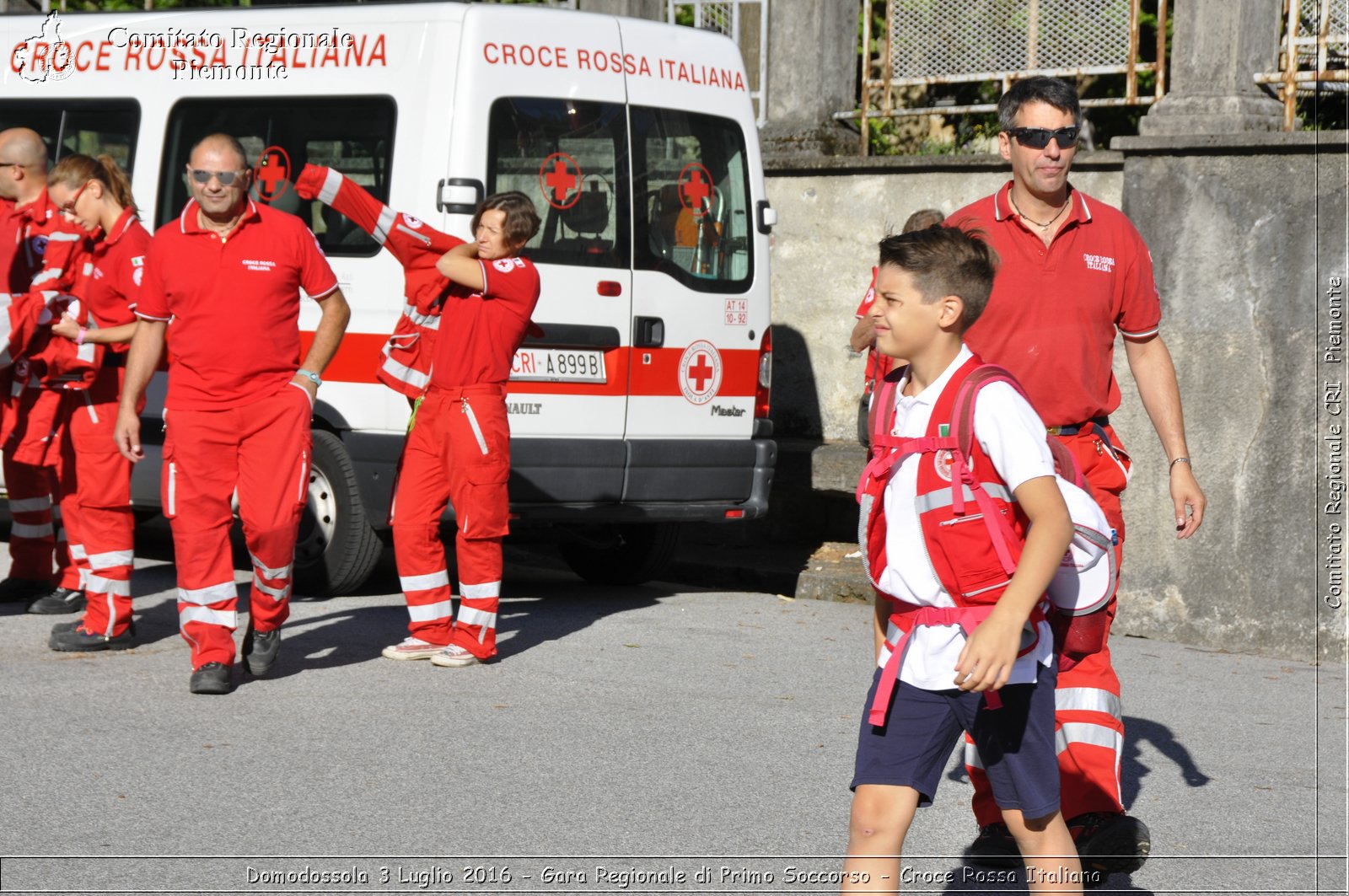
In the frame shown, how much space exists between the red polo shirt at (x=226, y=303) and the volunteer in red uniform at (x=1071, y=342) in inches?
114

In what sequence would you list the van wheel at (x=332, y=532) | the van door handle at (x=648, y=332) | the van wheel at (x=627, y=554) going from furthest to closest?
the van wheel at (x=627, y=554) → the van door handle at (x=648, y=332) → the van wheel at (x=332, y=532)

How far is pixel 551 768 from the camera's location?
562cm

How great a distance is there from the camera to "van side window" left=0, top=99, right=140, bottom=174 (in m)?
9.28

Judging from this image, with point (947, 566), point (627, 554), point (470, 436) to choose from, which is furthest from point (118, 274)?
point (947, 566)

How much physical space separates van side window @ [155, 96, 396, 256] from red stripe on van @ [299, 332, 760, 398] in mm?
465

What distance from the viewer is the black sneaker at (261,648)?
22.5ft

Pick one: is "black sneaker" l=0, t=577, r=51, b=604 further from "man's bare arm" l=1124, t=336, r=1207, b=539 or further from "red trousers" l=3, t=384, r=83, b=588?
"man's bare arm" l=1124, t=336, r=1207, b=539

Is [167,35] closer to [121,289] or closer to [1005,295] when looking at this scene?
[121,289]

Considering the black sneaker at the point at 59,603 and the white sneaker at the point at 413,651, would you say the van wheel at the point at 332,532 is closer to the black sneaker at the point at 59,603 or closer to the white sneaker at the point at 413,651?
the black sneaker at the point at 59,603

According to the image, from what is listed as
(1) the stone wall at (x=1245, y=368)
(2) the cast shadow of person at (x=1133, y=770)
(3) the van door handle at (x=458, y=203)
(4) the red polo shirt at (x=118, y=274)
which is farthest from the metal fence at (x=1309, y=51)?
(4) the red polo shirt at (x=118, y=274)

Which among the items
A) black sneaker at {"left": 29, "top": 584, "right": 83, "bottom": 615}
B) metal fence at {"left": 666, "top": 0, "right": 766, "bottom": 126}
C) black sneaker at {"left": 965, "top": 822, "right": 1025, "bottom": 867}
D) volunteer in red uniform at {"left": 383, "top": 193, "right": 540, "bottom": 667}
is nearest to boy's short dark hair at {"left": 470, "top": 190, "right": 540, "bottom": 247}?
volunteer in red uniform at {"left": 383, "top": 193, "right": 540, "bottom": 667}

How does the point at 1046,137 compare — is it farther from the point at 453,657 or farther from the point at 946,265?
the point at 453,657

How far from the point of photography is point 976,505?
3477 millimetres

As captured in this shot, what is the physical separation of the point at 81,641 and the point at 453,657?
4.99 feet
